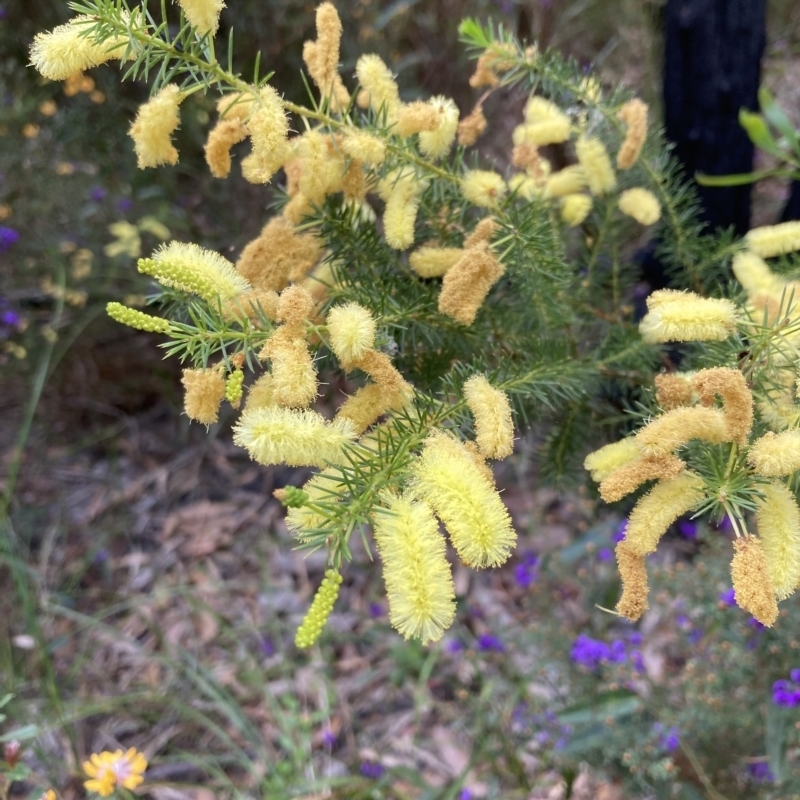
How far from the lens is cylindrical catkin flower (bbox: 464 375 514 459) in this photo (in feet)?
1.48

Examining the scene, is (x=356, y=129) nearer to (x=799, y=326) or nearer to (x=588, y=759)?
(x=799, y=326)

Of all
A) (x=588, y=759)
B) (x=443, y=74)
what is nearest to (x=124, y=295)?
(x=443, y=74)

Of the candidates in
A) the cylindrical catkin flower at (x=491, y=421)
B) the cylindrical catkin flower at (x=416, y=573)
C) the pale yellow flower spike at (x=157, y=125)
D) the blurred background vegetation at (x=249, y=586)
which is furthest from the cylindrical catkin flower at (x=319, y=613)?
the blurred background vegetation at (x=249, y=586)

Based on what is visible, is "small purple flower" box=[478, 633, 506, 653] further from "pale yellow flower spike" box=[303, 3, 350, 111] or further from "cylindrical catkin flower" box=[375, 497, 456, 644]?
"pale yellow flower spike" box=[303, 3, 350, 111]

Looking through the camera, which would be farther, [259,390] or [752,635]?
[752,635]

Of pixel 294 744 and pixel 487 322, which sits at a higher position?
pixel 487 322

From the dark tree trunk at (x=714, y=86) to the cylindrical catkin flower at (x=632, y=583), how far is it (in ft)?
2.54

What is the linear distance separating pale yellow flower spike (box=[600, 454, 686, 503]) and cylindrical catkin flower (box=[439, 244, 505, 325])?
17cm

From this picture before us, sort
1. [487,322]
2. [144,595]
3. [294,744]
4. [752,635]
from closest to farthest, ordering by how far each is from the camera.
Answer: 1. [487,322]
2. [752,635]
3. [294,744]
4. [144,595]

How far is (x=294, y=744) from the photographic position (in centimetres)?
123

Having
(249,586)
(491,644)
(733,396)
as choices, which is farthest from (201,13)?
(249,586)

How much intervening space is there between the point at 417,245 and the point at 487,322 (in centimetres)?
12

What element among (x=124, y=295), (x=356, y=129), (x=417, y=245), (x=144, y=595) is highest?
(x=356, y=129)

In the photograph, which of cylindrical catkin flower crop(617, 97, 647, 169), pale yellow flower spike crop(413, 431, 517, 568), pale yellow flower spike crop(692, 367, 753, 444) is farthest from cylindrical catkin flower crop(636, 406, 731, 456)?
cylindrical catkin flower crop(617, 97, 647, 169)
